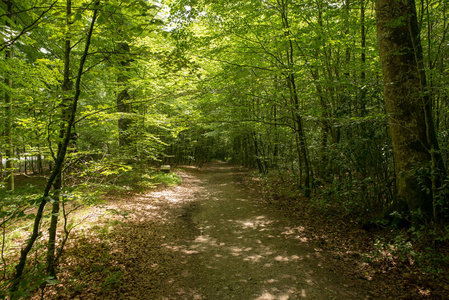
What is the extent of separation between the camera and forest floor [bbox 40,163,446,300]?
11.5ft

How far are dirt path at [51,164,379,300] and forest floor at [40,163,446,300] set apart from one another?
17 mm

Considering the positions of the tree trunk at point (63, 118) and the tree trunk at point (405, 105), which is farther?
the tree trunk at point (405, 105)

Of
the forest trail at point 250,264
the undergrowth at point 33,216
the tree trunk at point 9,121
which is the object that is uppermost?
the tree trunk at point 9,121

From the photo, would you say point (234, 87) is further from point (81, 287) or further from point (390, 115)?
point (81, 287)

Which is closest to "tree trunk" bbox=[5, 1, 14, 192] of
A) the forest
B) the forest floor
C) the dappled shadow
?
the forest

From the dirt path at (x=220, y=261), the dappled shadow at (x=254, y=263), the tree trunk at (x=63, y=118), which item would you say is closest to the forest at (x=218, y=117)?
the tree trunk at (x=63, y=118)

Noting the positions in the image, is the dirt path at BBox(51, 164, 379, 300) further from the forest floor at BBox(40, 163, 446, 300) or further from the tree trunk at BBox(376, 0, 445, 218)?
the tree trunk at BBox(376, 0, 445, 218)

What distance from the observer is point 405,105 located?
446 centimetres

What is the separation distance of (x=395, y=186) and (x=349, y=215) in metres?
1.49

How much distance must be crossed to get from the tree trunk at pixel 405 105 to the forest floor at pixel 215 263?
5.67 feet

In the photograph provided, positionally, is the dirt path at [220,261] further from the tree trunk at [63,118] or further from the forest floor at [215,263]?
the tree trunk at [63,118]

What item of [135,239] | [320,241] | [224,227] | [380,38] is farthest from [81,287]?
[380,38]

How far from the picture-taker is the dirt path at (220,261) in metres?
3.54

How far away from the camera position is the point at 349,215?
5.96m
